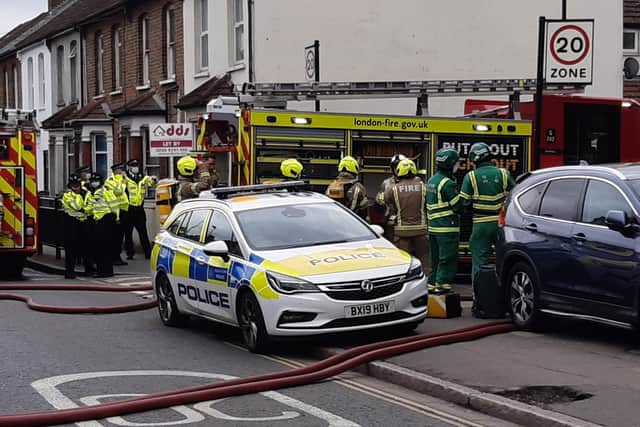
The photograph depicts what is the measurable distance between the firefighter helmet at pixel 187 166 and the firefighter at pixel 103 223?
239 cm

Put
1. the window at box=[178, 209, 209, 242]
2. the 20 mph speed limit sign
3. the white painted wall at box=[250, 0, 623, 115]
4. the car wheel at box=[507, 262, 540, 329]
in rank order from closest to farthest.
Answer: the car wheel at box=[507, 262, 540, 329] < the window at box=[178, 209, 209, 242] < the 20 mph speed limit sign < the white painted wall at box=[250, 0, 623, 115]

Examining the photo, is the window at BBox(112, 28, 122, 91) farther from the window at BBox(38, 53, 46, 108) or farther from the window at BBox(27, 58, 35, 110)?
the window at BBox(27, 58, 35, 110)

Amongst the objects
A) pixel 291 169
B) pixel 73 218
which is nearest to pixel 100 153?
pixel 73 218

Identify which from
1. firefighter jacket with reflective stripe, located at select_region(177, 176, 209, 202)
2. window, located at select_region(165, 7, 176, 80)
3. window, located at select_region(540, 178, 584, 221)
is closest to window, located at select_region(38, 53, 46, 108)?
window, located at select_region(165, 7, 176, 80)

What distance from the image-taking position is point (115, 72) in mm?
37688

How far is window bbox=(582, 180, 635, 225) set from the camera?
401 inches

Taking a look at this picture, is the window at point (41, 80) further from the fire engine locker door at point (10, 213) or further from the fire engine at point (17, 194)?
the fire engine locker door at point (10, 213)

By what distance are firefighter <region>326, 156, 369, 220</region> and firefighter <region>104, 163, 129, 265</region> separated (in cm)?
662

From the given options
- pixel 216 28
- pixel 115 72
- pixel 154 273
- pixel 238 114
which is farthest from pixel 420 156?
pixel 115 72

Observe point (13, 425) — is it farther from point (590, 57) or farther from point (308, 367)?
point (590, 57)

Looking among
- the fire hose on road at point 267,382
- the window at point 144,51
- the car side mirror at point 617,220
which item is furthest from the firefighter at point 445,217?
the window at point 144,51

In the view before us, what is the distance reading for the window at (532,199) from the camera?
37.4ft

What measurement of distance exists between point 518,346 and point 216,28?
20.0 metres

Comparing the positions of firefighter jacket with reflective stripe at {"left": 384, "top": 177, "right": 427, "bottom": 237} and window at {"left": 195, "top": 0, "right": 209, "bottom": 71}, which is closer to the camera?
firefighter jacket with reflective stripe at {"left": 384, "top": 177, "right": 427, "bottom": 237}
